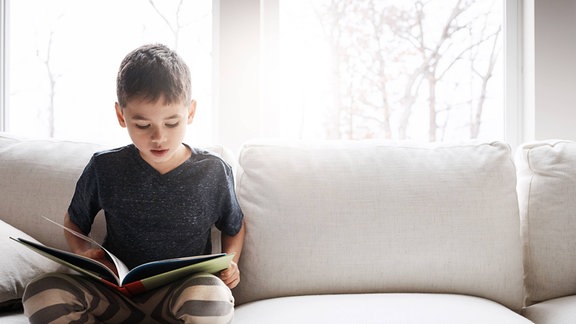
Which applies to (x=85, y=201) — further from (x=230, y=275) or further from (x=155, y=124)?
(x=230, y=275)

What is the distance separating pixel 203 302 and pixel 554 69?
5.60ft

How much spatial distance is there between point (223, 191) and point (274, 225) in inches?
7.1

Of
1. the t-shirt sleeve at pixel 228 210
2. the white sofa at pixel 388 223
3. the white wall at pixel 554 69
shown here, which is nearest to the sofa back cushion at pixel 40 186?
the white sofa at pixel 388 223

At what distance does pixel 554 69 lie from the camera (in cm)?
221

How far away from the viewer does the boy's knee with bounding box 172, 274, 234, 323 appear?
1.18 m

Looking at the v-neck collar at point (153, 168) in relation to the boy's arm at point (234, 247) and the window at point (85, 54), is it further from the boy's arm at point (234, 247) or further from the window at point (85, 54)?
the window at point (85, 54)

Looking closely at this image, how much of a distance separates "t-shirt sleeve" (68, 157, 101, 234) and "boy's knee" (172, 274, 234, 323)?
0.39 m

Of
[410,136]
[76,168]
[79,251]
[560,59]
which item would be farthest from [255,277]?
[560,59]

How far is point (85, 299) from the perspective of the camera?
1.22m

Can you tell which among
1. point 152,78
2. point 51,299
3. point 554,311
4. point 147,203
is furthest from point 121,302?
A: point 554,311

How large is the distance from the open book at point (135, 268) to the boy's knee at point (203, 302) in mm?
48

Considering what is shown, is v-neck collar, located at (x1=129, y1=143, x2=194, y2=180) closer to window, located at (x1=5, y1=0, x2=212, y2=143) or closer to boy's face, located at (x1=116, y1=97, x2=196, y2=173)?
boy's face, located at (x1=116, y1=97, x2=196, y2=173)

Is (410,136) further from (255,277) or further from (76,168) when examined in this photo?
(76,168)

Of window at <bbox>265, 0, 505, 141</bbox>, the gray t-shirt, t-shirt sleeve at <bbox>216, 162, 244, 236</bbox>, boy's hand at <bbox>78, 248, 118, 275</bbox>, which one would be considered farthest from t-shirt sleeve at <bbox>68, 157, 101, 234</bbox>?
window at <bbox>265, 0, 505, 141</bbox>
